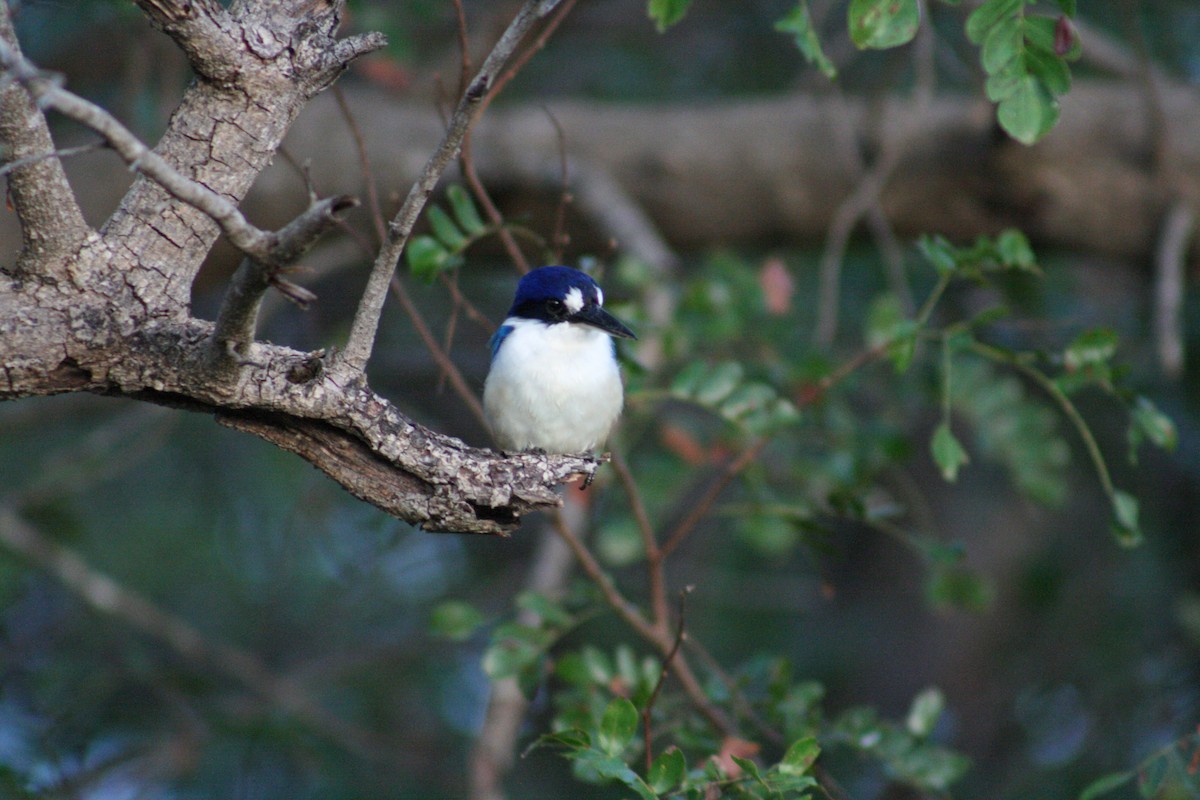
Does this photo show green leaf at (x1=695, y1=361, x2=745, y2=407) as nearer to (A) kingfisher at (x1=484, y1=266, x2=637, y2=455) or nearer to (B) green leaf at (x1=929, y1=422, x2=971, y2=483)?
(A) kingfisher at (x1=484, y1=266, x2=637, y2=455)

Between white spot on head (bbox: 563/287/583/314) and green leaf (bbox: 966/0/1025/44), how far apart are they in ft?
4.81

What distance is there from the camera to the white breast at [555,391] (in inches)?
132

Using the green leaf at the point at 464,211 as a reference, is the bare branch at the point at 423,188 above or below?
Answer: above

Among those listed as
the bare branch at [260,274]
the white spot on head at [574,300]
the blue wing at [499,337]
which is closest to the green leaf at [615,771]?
the bare branch at [260,274]

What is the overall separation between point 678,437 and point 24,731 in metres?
2.68

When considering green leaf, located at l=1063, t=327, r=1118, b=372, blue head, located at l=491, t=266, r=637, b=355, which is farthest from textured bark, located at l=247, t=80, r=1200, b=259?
green leaf, located at l=1063, t=327, r=1118, b=372

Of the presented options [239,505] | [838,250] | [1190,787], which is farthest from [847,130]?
[239,505]

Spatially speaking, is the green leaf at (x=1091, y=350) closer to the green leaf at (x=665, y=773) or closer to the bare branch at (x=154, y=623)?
the green leaf at (x=665, y=773)

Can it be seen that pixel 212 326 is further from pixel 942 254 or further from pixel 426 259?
pixel 942 254

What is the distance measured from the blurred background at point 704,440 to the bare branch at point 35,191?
1.79 m

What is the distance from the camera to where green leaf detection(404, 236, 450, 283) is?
2881 mm

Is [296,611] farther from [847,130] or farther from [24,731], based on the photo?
[847,130]

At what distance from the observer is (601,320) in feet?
10.6

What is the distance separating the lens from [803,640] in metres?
6.68
